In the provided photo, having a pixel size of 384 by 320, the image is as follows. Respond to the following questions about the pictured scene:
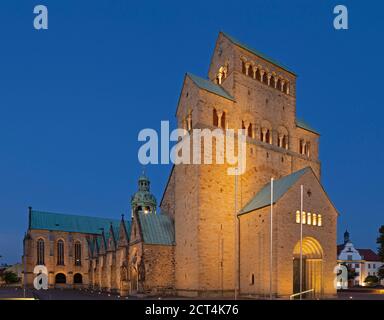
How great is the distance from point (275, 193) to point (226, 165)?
7.08 metres

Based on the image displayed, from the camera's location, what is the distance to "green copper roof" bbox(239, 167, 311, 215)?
4000 cm

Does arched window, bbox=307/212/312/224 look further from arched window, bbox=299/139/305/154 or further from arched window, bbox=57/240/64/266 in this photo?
arched window, bbox=57/240/64/266

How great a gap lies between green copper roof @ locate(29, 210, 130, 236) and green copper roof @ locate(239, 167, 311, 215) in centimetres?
5237

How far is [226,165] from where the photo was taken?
45.6 meters

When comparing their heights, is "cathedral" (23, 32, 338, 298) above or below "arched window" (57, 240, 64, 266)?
above

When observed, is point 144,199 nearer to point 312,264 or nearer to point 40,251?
point 40,251

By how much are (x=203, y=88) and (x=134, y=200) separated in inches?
1693

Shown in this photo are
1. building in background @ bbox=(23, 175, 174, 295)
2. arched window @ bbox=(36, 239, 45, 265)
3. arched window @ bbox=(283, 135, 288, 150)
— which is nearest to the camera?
building in background @ bbox=(23, 175, 174, 295)

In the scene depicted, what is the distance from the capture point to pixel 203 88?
45.9 metres

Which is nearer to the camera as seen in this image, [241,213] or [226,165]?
[241,213]

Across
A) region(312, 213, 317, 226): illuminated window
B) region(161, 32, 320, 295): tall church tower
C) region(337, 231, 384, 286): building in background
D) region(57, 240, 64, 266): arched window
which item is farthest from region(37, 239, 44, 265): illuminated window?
region(337, 231, 384, 286): building in background

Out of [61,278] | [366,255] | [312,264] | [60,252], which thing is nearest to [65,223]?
[60,252]

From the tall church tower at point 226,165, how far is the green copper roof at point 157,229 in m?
1.23
